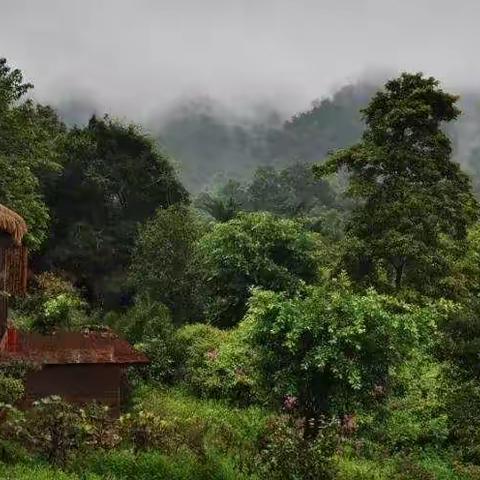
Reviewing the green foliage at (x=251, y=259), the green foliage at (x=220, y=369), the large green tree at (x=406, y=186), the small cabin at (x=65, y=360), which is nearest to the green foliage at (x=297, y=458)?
the small cabin at (x=65, y=360)

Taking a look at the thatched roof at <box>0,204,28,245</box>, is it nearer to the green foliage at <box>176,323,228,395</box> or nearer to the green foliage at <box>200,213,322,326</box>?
the green foliage at <box>176,323,228,395</box>

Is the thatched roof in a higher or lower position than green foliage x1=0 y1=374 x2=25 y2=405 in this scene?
higher

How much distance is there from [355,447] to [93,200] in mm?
23731

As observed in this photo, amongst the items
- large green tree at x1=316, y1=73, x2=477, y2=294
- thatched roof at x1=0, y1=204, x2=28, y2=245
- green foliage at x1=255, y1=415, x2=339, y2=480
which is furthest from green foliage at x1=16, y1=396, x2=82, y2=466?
large green tree at x1=316, y1=73, x2=477, y2=294

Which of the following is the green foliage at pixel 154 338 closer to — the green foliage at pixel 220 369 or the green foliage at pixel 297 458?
the green foliage at pixel 220 369

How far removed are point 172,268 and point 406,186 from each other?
11.2 metres

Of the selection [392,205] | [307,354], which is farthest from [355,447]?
[392,205]

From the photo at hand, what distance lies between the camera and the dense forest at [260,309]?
1330cm

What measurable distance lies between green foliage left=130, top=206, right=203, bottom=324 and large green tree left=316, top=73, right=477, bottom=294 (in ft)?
26.3

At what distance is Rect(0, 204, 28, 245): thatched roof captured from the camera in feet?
48.1

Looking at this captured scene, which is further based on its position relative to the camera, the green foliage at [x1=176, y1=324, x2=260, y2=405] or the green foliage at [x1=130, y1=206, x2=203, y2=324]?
the green foliage at [x1=130, y1=206, x2=203, y2=324]

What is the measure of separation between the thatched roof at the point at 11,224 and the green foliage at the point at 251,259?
42.3 ft

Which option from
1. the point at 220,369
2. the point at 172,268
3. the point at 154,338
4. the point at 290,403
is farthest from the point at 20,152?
the point at 290,403

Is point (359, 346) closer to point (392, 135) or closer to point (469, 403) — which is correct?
point (469, 403)
